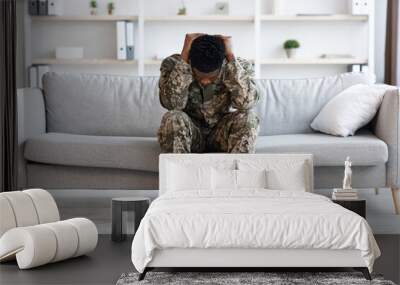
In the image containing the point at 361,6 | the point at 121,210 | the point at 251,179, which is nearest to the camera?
the point at 251,179

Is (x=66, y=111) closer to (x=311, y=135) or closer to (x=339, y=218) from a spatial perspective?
(x=311, y=135)

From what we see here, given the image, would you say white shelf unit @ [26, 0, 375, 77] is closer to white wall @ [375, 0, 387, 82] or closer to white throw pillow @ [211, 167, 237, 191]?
white wall @ [375, 0, 387, 82]

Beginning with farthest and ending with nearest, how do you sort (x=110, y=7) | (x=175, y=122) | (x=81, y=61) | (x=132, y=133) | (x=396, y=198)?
1. (x=110, y=7)
2. (x=81, y=61)
3. (x=132, y=133)
4. (x=396, y=198)
5. (x=175, y=122)

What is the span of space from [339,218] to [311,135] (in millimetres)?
2077

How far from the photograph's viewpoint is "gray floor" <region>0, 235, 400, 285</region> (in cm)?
354

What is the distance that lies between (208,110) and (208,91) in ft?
0.39

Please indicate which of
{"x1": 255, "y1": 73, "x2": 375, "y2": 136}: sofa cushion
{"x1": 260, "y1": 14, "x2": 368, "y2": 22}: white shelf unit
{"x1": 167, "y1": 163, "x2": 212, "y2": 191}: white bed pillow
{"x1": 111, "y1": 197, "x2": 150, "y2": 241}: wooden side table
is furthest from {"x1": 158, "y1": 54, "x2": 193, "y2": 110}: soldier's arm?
{"x1": 260, "y1": 14, "x2": 368, "y2": 22}: white shelf unit

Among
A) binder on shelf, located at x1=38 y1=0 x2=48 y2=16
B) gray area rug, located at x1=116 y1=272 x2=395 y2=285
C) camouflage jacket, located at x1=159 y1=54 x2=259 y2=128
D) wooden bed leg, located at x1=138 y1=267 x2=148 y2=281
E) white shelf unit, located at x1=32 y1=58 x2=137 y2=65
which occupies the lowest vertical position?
gray area rug, located at x1=116 y1=272 x2=395 y2=285

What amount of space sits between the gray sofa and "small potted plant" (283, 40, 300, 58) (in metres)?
1.81

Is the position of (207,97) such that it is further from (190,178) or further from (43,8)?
(43,8)

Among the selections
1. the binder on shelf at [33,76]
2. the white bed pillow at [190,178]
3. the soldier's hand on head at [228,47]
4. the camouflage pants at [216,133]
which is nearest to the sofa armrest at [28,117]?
the camouflage pants at [216,133]

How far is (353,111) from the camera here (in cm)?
541

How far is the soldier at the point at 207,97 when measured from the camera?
5.00 metres

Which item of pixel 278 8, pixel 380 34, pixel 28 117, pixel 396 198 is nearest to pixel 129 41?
pixel 278 8
